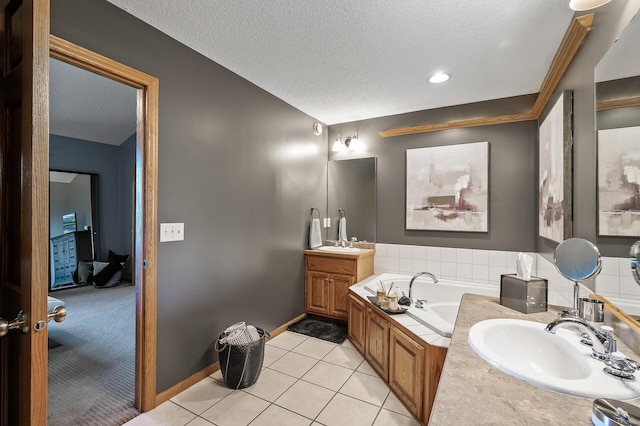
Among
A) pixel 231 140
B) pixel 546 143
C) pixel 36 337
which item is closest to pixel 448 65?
pixel 546 143

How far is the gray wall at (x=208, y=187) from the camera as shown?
1.87m

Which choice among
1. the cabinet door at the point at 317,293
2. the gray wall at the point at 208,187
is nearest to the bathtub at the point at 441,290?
the cabinet door at the point at 317,293

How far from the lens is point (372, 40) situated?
202cm

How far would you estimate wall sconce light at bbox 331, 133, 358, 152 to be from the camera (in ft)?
12.5

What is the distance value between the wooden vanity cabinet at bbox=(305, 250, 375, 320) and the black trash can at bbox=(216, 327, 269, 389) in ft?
4.40

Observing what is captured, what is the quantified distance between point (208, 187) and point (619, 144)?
2.41 metres

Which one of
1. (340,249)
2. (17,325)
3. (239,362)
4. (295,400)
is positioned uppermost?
(17,325)

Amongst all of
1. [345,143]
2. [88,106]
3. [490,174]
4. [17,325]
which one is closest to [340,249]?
[345,143]

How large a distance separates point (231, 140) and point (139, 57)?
33.9 inches

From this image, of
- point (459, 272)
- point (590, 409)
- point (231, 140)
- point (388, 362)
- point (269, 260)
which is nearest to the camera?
point (590, 409)

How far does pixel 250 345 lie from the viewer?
2.13 metres

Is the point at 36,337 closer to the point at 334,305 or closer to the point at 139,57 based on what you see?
the point at 139,57

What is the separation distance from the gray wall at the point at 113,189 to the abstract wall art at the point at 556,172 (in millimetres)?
5952

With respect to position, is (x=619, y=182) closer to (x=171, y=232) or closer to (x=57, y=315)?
(x=57, y=315)
